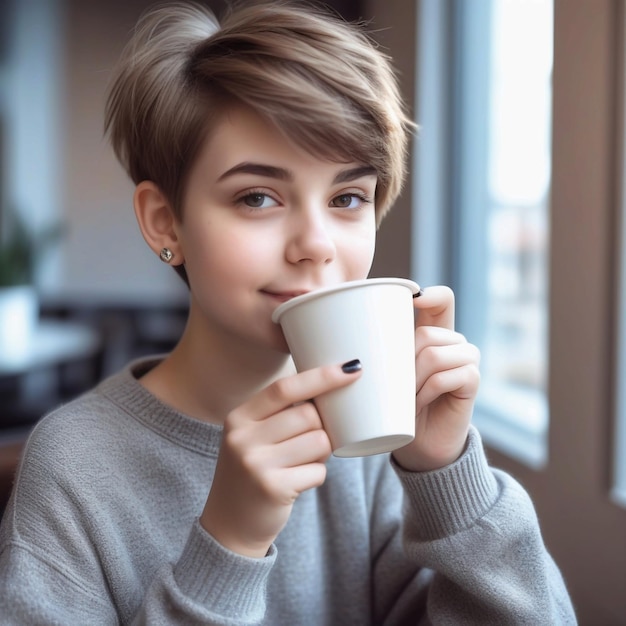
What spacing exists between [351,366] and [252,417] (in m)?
0.11

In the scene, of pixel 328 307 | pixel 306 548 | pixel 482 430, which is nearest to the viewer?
pixel 328 307

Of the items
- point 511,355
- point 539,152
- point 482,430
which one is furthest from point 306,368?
point 511,355

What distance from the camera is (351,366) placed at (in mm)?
677

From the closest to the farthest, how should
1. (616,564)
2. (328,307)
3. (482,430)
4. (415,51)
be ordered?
(328,307), (616,564), (482,430), (415,51)

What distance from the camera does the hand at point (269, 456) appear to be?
69 centimetres

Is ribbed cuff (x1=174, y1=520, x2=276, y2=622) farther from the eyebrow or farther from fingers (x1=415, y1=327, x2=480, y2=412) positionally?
the eyebrow

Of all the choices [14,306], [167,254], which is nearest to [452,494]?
[167,254]

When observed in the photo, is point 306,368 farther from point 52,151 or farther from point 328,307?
point 52,151

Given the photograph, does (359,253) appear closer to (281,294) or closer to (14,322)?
(281,294)

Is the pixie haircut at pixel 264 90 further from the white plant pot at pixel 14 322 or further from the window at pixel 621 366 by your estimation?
the white plant pot at pixel 14 322

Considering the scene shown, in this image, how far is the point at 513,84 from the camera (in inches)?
96.0

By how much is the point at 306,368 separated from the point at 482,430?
Answer: 1687mm

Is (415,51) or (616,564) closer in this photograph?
(616,564)

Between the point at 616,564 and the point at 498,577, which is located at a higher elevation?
the point at 498,577
